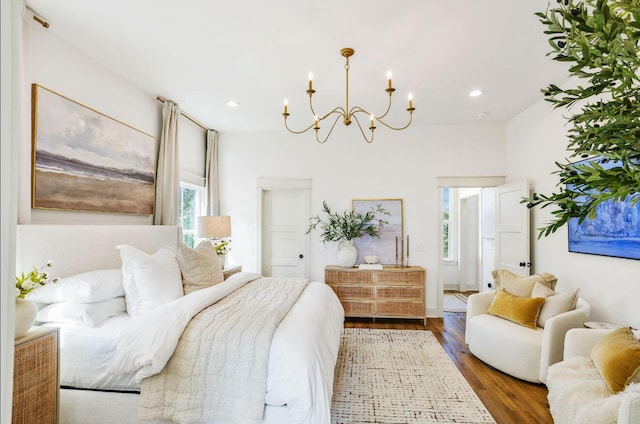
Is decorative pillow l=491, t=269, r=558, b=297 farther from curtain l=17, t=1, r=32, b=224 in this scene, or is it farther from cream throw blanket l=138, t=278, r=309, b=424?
curtain l=17, t=1, r=32, b=224

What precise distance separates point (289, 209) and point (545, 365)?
3.67 m

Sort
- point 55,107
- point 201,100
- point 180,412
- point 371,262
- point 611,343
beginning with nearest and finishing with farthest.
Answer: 1. point 180,412
2. point 611,343
3. point 55,107
4. point 201,100
5. point 371,262

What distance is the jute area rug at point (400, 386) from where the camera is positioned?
7.59ft

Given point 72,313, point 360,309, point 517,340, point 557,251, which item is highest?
point 557,251

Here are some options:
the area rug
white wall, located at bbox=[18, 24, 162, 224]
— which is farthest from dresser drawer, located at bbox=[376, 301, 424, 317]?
white wall, located at bbox=[18, 24, 162, 224]

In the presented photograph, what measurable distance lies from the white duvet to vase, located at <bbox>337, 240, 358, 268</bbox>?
96.0 inches

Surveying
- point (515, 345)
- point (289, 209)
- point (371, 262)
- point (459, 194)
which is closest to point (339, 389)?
point (515, 345)

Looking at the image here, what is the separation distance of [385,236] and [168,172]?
3.09 metres

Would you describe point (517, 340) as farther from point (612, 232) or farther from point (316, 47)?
point (316, 47)

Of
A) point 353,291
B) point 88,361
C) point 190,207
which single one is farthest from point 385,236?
point 88,361

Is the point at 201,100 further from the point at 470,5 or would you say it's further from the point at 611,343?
the point at 611,343

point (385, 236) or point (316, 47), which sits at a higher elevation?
point (316, 47)

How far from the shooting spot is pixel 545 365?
8.39 feet

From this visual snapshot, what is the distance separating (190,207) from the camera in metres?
4.81
